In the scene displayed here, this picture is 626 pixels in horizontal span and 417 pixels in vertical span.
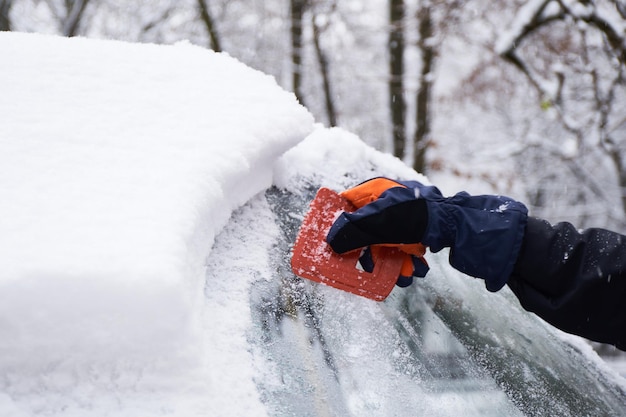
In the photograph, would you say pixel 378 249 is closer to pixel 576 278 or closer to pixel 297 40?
pixel 576 278

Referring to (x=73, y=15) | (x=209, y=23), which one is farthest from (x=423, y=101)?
(x=73, y=15)

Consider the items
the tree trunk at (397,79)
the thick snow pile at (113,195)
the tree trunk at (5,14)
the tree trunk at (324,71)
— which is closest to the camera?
the thick snow pile at (113,195)

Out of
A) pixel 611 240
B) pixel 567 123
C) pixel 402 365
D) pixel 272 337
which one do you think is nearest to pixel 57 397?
pixel 272 337

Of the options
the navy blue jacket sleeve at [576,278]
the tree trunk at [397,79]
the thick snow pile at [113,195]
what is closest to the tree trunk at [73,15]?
the tree trunk at [397,79]

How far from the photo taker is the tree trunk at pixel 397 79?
28.4 feet

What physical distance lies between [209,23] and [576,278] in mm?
10883

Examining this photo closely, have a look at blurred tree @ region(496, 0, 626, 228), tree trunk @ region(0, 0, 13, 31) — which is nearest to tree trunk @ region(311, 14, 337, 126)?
blurred tree @ region(496, 0, 626, 228)

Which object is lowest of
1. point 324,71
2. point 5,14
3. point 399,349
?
point 5,14

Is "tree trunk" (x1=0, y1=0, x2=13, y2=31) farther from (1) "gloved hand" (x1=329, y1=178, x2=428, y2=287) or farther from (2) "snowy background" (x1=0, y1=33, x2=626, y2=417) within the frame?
(1) "gloved hand" (x1=329, y1=178, x2=428, y2=287)

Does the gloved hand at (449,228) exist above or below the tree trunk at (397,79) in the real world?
above

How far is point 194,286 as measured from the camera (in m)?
1.07

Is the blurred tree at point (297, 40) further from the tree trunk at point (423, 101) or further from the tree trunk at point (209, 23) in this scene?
the tree trunk at point (423, 101)

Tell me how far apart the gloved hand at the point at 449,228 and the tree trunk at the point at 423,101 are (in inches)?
292

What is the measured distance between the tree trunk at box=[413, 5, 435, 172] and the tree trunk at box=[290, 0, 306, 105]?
2.42 metres
